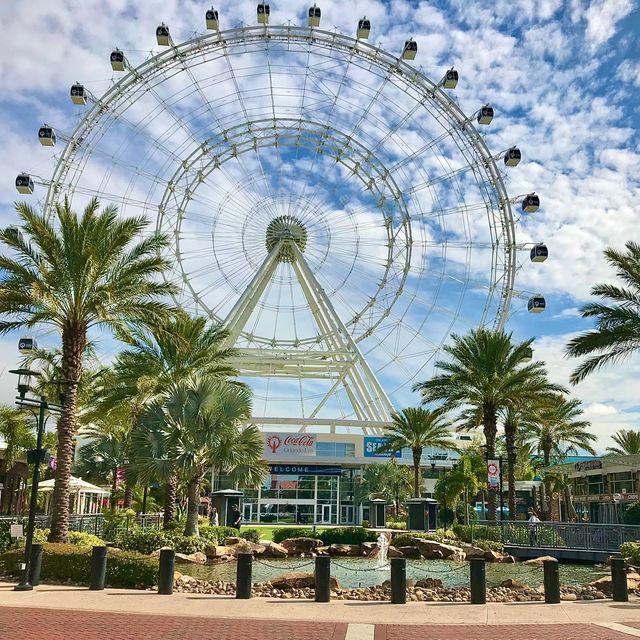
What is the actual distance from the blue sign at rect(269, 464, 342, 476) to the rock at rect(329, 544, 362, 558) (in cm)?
2714

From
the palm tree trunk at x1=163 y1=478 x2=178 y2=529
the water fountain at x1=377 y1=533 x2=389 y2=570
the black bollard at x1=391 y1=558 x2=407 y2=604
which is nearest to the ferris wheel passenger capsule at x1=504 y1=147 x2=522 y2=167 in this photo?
the water fountain at x1=377 y1=533 x2=389 y2=570

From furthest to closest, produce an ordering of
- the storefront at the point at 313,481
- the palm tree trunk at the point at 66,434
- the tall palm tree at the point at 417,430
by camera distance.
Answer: the storefront at the point at 313,481, the tall palm tree at the point at 417,430, the palm tree trunk at the point at 66,434

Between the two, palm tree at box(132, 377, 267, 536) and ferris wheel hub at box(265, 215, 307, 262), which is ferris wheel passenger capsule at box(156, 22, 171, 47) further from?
palm tree at box(132, 377, 267, 536)

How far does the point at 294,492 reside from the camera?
186 feet

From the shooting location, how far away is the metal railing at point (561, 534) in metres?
24.0

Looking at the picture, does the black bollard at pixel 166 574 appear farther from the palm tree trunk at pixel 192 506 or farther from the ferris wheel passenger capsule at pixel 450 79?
the ferris wheel passenger capsule at pixel 450 79

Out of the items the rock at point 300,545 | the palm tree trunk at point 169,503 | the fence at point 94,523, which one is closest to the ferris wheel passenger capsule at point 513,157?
the rock at point 300,545

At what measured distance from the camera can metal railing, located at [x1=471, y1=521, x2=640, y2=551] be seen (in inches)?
945

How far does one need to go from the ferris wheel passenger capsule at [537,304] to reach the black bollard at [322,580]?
28.1 m

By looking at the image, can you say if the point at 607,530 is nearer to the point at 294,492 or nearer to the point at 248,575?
the point at 248,575

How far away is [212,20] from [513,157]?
17.0 metres

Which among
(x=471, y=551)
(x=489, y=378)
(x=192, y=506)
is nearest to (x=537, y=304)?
(x=489, y=378)

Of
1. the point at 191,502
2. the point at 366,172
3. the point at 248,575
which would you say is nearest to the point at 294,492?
the point at 366,172

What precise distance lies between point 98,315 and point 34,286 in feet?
6.45
